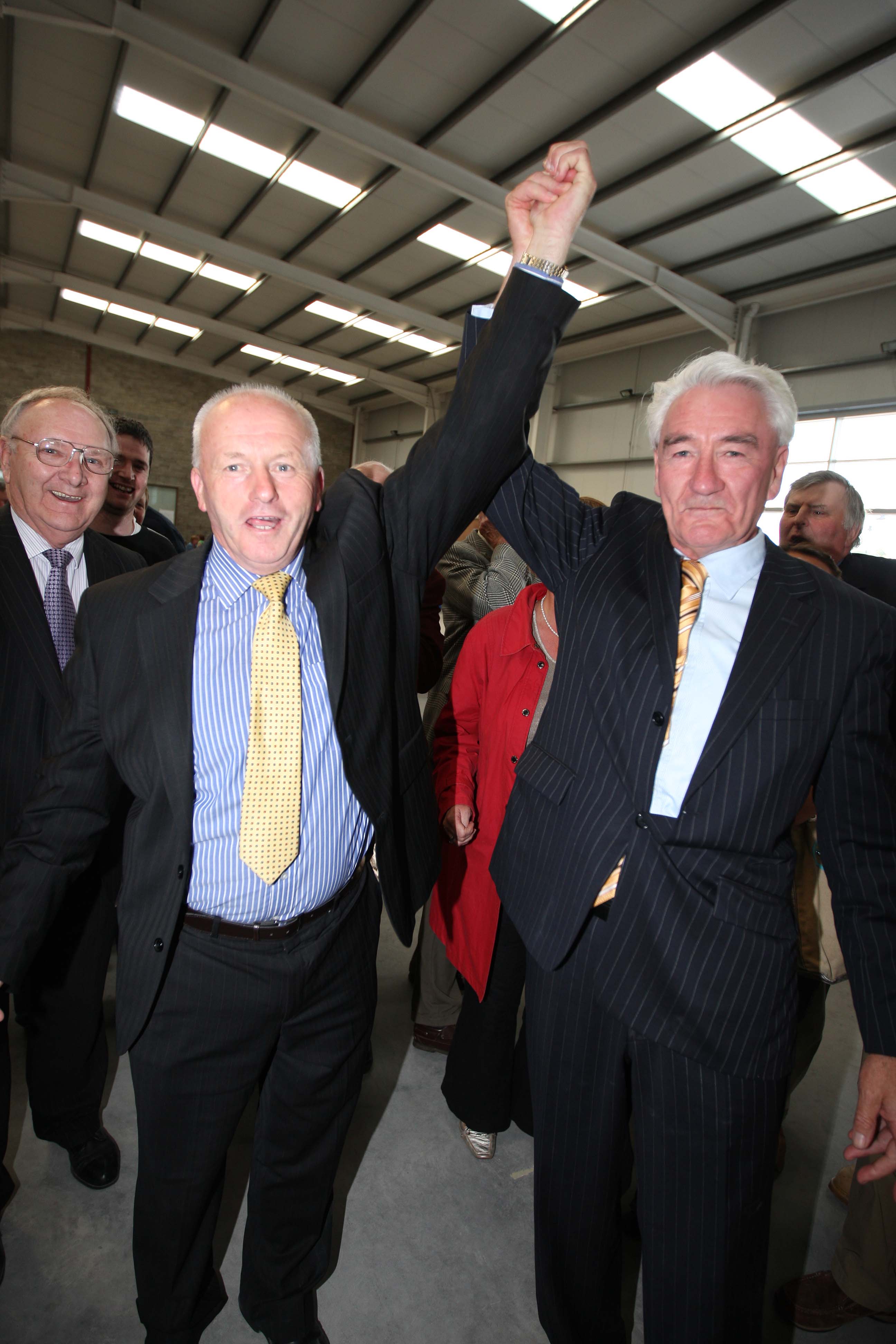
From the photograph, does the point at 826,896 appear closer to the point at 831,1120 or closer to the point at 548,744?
the point at 548,744

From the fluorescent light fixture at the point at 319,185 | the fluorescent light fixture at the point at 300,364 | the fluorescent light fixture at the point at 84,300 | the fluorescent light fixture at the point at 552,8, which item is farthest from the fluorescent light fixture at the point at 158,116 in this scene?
the fluorescent light fixture at the point at 300,364

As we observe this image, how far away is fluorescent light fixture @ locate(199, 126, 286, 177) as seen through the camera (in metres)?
8.23

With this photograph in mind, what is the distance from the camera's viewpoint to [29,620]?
1.91 meters

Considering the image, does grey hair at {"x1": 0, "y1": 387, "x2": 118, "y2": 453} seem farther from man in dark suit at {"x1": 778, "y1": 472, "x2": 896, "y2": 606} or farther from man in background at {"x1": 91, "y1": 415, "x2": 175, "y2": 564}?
man in dark suit at {"x1": 778, "y1": 472, "x2": 896, "y2": 606}

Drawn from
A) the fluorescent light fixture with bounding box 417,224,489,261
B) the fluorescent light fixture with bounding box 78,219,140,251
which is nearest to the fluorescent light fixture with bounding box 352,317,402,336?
the fluorescent light fixture with bounding box 417,224,489,261

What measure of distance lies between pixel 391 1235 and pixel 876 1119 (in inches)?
54.2

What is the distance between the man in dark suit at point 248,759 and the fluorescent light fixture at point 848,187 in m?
7.32

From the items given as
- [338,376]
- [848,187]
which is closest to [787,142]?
[848,187]

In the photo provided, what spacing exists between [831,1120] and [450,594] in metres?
2.40

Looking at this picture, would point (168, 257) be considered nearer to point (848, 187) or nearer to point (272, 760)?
point (848, 187)

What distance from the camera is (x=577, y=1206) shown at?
1.47m

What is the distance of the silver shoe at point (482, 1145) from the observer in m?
2.33

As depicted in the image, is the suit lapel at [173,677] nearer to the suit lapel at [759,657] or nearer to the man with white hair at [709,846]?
the man with white hair at [709,846]

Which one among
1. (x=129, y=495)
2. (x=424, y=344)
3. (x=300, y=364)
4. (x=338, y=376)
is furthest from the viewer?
(x=338, y=376)
